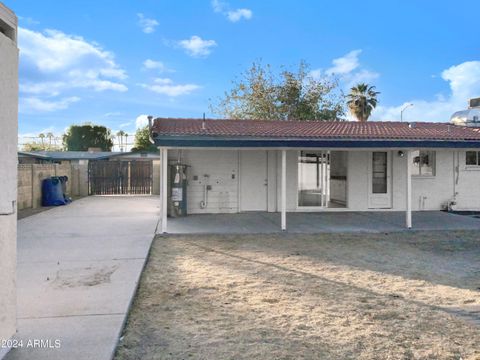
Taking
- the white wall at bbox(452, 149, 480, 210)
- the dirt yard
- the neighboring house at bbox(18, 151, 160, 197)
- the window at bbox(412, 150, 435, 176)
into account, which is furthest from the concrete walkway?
the white wall at bbox(452, 149, 480, 210)

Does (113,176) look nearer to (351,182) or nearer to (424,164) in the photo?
(351,182)

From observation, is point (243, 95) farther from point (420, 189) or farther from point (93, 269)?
point (93, 269)

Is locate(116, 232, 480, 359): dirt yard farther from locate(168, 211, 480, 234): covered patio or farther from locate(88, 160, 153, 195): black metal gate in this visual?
locate(88, 160, 153, 195): black metal gate

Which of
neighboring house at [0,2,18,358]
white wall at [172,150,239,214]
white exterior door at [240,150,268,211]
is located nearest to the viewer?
neighboring house at [0,2,18,358]

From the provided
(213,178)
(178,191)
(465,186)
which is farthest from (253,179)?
(465,186)

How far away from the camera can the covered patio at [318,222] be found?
10.3m

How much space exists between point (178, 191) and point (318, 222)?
14.4ft

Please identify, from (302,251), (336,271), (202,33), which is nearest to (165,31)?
(202,33)

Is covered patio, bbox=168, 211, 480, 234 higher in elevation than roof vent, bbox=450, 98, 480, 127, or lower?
lower

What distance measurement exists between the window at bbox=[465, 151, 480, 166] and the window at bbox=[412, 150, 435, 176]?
4.28ft

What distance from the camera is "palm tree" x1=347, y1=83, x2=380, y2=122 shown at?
36.3 m

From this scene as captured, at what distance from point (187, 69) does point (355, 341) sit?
1690cm

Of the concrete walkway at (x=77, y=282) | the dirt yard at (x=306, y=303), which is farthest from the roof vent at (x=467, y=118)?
the concrete walkway at (x=77, y=282)

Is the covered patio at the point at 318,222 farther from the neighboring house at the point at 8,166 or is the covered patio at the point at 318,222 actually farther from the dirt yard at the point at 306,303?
the neighboring house at the point at 8,166
